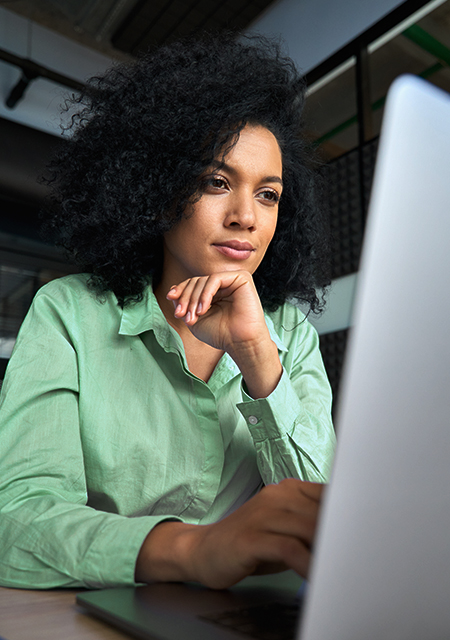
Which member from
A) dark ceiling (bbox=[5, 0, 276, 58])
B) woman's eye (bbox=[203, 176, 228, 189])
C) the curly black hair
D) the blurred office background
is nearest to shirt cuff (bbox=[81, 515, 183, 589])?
the curly black hair

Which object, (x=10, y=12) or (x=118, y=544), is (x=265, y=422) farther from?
(x=10, y=12)

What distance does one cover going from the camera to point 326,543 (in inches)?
9.4

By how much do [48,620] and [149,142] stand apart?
944 millimetres

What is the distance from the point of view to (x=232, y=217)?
3.33 feet

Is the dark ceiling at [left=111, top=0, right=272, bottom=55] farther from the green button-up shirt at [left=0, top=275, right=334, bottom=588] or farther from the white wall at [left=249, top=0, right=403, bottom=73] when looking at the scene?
the green button-up shirt at [left=0, top=275, right=334, bottom=588]

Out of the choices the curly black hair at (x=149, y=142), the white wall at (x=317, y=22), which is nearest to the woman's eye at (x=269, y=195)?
the curly black hair at (x=149, y=142)

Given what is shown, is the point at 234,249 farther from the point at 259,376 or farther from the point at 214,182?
the point at 259,376

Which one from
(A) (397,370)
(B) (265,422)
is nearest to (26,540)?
(B) (265,422)

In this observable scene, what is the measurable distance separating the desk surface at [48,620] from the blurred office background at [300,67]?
2.59 m

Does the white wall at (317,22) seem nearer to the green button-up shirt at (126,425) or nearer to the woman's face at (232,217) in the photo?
the woman's face at (232,217)

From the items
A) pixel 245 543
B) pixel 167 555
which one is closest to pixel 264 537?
pixel 245 543

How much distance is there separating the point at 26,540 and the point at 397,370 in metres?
0.52

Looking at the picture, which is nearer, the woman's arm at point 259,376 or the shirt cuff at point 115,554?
the shirt cuff at point 115,554

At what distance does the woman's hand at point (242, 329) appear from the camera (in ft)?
2.87
